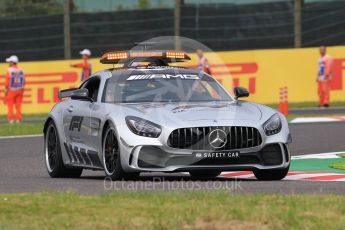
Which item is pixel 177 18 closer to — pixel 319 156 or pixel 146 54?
pixel 319 156

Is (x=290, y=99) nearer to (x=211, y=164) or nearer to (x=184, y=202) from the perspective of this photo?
(x=211, y=164)

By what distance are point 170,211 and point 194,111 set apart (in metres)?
4.06

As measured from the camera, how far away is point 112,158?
13.2 m

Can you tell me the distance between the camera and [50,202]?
9969 millimetres

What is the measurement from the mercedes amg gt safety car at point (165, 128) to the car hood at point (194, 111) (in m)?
0.01

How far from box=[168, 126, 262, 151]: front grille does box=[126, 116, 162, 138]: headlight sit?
0.58 ft

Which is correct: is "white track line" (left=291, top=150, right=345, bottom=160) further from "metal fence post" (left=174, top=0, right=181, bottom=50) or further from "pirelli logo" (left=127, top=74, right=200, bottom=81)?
"metal fence post" (left=174, top=0, right=181, bottom=50)

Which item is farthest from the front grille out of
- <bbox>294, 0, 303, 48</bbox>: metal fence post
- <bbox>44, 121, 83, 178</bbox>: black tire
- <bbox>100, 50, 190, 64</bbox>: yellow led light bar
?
<bbox>294, 0, 303, 48</bbox>: metal fence post

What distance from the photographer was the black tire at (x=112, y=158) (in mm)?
13000

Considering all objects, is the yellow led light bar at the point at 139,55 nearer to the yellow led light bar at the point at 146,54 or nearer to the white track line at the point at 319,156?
the yellow led light bar at the point at 146,54

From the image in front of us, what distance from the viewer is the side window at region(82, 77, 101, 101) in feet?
48.3

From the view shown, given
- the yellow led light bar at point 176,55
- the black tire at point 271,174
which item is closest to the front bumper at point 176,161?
the black tire at point 271,174

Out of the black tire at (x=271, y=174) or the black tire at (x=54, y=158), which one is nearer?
the black tire at (x=271, y=174)

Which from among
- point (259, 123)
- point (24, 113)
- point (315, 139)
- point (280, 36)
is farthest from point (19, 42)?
point (259, 123)
